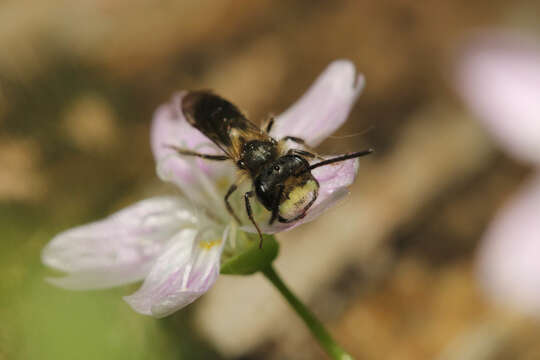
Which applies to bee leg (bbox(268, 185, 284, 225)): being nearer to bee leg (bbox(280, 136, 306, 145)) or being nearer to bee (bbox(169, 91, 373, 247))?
bee (bbox(169, 91, 373, 247))

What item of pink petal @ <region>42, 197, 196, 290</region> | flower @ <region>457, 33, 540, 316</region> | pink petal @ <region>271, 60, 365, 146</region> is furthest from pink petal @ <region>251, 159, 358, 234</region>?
flower @ <region>457, 33, 540, 316</region>

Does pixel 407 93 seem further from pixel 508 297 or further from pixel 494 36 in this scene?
pixel 508 297

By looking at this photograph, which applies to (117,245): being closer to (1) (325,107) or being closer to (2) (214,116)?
(2) (214,116)

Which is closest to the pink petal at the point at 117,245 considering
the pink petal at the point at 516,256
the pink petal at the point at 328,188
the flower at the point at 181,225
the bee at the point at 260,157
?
the flower at the point at 181,225

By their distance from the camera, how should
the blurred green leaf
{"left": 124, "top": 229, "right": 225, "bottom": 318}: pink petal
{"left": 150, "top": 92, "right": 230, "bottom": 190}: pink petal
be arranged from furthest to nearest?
1. {"left": 150, "top": 92, "right": 230, "bottom": 190}: pink petal
2. the blurred green leaf
3. {"left": 124, "top": 229, "right": 225, "bottom": 318}: pink petal

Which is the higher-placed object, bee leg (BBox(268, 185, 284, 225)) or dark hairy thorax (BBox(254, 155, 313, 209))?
dark hairy thorax (BBox(254, 155, 313, 209))

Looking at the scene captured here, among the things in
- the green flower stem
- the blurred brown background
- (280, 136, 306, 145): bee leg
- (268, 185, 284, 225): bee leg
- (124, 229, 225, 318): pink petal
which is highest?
(280, 136, 306, 145): bee leg

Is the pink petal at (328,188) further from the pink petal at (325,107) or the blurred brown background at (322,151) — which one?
the blurred brown background at (322,151)
